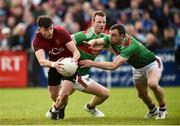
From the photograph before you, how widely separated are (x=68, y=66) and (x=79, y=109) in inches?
137

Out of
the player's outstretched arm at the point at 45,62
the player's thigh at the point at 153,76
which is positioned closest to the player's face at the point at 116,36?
the player's thigh at the point at 153,76

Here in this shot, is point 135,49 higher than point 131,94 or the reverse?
higher

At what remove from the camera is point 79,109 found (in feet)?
53.4

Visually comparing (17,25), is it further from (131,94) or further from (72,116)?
(72,116)

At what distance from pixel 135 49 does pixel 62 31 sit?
1.55 meters

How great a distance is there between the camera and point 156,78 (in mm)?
13594

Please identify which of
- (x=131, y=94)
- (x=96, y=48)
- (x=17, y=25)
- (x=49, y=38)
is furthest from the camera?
Result: (x=17, y=25)

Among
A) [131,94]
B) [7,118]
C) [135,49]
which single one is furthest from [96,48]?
[131,94]

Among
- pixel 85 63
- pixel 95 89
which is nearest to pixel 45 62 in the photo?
pixel 85 63

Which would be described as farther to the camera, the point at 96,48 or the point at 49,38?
the point at 96,48

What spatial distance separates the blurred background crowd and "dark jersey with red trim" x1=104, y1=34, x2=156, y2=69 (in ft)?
33.5

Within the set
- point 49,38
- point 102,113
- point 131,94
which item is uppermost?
point 49,38

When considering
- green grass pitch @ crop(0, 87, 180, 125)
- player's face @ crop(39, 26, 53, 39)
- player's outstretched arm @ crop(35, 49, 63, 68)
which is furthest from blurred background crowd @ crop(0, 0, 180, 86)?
player's face @ crop(39, 26, 53, 39)

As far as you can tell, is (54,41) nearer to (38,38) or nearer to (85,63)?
(38,38)
